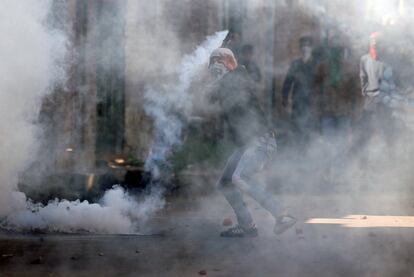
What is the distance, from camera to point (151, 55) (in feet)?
37.4

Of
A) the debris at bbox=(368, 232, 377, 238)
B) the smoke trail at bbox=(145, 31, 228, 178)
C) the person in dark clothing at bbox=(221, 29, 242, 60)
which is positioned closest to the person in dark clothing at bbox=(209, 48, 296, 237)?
the debris at bbox=(368, 232, 377, 238)

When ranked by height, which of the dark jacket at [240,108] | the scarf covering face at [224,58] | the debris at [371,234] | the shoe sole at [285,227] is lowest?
the debris at [371,234]

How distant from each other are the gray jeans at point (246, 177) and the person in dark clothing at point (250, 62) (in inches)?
231

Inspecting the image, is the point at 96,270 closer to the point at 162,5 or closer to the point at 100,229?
the point at 100,229

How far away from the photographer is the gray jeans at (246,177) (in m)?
6.69

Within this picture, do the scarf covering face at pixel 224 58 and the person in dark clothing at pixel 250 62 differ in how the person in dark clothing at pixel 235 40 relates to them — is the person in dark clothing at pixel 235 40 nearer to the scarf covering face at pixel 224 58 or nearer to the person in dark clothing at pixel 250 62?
the person in dark clothing at pixel 250 62

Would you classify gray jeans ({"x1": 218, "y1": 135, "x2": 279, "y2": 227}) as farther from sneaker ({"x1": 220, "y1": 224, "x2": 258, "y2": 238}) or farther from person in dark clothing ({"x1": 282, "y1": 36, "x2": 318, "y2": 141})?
person in dark clothing ({"x1": 282, "y1": 36, "x2": 318, "y2": 141})

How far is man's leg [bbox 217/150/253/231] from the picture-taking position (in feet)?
22.3

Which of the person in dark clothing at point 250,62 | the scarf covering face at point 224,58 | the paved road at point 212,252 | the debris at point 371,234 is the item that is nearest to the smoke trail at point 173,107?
the person in dark clothing at point 250,62

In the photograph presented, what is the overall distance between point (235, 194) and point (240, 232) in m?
0.37

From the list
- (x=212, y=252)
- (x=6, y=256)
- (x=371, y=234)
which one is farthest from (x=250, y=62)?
(x=6, y=256)

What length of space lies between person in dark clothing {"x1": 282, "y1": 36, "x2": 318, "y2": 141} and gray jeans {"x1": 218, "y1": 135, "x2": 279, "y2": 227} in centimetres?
617

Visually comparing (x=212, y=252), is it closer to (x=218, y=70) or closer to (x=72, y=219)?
(x=72, y=219)

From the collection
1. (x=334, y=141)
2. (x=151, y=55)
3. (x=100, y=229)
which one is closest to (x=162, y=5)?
(x=151, y=55)
